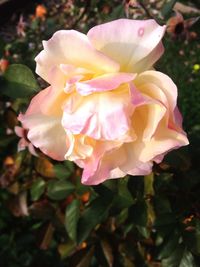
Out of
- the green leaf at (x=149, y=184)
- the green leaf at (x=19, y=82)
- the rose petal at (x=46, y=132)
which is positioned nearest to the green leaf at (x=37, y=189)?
the green leaf at (x=149, y=184)

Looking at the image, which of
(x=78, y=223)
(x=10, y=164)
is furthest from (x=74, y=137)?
(x=10, y=164)

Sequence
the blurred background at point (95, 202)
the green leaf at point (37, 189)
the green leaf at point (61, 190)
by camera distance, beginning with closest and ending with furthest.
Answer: the blurred background at point (95, 202), the green leaf at point (61, 190), the green leaf at point (37, 189)

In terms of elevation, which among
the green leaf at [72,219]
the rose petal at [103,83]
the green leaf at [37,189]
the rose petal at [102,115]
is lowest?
→ the green leaf at [37,189]

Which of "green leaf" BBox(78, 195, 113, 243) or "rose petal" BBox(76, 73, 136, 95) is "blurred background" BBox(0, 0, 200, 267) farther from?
"rose petal" BBox(76, 73, 136, 95)

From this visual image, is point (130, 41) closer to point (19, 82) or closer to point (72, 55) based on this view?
point (72, 55)

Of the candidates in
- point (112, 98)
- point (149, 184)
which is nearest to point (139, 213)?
point (149, 184)

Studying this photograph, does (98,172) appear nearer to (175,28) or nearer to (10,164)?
(175,28)

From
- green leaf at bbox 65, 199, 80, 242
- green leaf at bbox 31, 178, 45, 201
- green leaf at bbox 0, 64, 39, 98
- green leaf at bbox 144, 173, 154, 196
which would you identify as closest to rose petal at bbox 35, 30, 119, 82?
green leaf at bbox 0, 64, 39, 98

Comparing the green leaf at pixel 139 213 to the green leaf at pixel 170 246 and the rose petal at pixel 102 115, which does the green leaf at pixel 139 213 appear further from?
the rose petal at pixel 102 115
